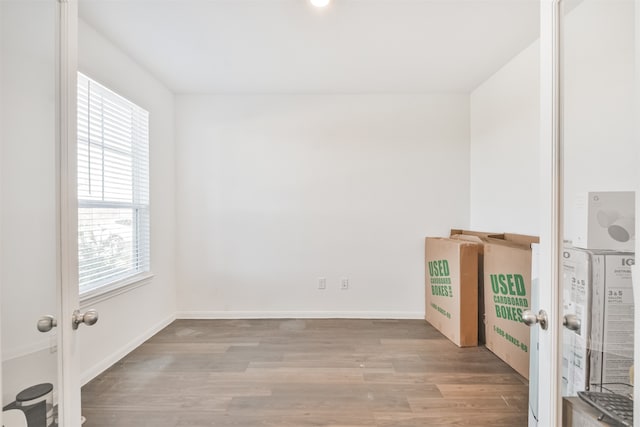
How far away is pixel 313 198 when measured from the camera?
3217mm

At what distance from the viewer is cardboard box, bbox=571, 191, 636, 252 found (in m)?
0.96

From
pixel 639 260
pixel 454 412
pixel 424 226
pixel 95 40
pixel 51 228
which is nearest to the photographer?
pixel 639 260

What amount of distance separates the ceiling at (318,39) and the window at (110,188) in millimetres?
515

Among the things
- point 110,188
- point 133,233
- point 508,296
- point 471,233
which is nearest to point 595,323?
point 508,296

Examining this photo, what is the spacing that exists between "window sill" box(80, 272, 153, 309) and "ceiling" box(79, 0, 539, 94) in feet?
6.11

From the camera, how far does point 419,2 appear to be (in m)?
1.79

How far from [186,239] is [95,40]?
1.91 metres

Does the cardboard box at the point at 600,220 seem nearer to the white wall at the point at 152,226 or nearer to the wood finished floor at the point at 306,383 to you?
the wood finished floor at the point at 306,383

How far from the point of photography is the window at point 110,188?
2.02m

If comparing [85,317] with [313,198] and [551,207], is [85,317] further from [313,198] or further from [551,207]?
[313,198]

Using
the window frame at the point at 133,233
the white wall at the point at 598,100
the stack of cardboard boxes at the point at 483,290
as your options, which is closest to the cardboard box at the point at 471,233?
the stack of cardboard boxes at the point at 483,290

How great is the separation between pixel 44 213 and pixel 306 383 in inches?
69.4

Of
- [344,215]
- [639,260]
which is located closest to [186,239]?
[344,215]

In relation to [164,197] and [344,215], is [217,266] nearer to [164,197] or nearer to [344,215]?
[164,197]
